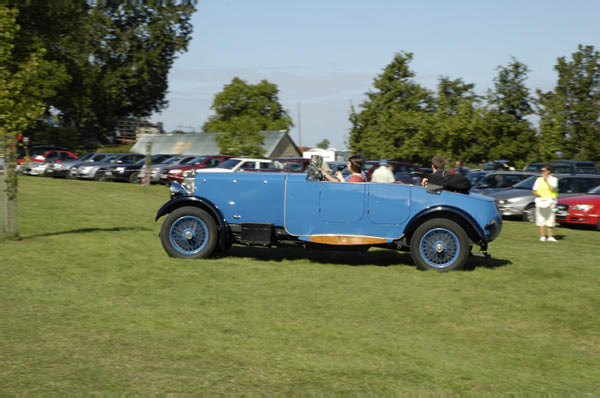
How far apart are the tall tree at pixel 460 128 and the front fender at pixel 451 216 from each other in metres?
33.4

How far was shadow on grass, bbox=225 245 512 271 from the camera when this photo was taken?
10.7 m

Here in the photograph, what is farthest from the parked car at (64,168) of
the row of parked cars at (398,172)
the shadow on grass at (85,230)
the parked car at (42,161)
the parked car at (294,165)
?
the shadow on grass at (85,230)

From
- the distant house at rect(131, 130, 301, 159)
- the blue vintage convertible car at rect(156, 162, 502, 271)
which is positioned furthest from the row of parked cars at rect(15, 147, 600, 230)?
the distant house at rect(131, 130, 301, 159)

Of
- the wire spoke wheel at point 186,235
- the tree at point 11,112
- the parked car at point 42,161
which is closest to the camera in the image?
the wire spoke wheel at point 186,235

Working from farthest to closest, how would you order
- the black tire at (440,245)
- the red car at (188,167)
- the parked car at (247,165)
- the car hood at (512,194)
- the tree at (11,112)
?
the red car at (188,167) < the parked car at (247,165) < the car hood at (512,194) < the tree at (11,112) < the black tire at (440,245)

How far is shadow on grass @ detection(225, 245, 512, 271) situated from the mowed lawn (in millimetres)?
36

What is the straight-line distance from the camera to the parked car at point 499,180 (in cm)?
2199

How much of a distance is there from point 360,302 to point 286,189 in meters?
2.72

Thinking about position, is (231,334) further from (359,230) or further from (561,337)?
(359,230)

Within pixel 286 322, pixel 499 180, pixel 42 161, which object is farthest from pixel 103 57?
pixel 286 322

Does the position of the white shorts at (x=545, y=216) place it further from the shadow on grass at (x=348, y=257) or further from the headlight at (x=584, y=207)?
the shadow on grass at (x=348, y=257)

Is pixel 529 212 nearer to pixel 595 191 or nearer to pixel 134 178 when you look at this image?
pixel 595 191

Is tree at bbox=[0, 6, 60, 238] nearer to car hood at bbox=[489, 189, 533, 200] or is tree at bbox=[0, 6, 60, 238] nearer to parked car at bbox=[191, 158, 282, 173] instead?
car hood at bbox=[489, 189, 533, 200]

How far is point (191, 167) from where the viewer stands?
31.2 metres
